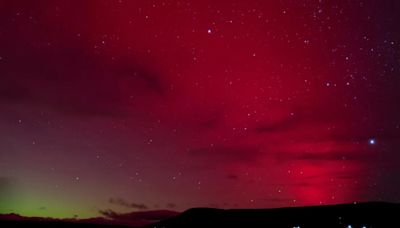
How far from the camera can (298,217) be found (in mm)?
44906

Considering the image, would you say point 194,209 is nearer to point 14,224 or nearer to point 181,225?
point 181,225

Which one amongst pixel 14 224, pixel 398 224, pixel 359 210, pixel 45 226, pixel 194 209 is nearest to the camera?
pixel 398 224

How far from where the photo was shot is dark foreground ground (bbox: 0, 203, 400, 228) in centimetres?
3878

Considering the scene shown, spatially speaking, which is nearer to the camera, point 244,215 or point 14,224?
point 244,215

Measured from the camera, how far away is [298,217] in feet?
147

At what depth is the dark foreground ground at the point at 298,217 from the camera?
38781mm

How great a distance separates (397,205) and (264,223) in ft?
42.2

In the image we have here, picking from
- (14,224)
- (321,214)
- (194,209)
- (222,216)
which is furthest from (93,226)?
(321,214)

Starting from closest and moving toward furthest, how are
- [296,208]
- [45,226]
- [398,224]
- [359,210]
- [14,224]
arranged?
1. [398,224]
2. [359,210]
3. [296,208]
4. [14,224]
5. [45,226]

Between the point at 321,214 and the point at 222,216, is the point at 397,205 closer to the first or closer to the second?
the point at 321,214

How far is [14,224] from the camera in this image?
226 ft

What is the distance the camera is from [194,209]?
5725 cm

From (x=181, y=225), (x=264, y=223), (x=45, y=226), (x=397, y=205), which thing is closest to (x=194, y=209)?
(x=181, y=225)

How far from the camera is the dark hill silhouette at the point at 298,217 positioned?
127ft
